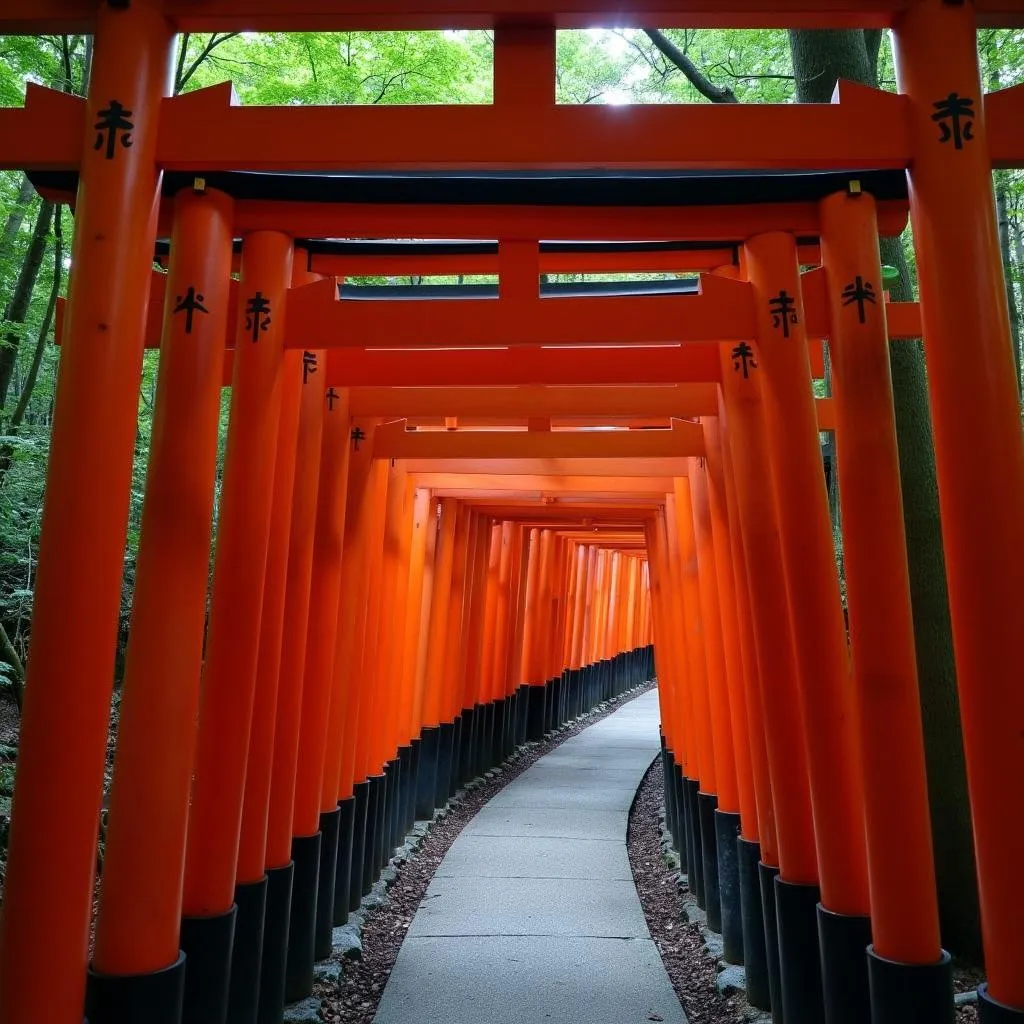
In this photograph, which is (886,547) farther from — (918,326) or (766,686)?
(918,326)

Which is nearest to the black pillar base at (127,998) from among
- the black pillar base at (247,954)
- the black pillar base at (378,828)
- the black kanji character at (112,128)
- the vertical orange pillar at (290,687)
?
the black pillar base at (247,954)

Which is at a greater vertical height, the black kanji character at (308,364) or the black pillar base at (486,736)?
the black kanji character at (308,364)

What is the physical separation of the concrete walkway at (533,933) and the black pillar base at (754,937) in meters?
0.44

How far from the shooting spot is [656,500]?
8.53 metres

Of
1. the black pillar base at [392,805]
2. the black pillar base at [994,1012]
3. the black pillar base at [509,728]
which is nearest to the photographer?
the black pillar base at [994,1012]

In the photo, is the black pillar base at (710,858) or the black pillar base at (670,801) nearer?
the black pillar base at (710,858)

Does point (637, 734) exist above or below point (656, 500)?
below

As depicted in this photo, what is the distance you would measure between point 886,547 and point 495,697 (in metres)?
9.58

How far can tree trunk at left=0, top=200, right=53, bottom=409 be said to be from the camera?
8.96 metres

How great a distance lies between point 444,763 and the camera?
32.4ft

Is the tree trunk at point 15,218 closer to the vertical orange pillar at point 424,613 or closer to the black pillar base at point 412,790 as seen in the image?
the vertical orange pillar at point 424,613

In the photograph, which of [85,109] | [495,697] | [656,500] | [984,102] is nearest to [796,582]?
[984,102]

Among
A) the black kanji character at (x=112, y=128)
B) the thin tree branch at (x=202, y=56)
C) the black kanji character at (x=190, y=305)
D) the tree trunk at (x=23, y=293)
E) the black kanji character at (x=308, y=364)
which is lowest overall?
the black kanji character at (x=190, y=305)

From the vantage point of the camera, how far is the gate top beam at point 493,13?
305 cm
